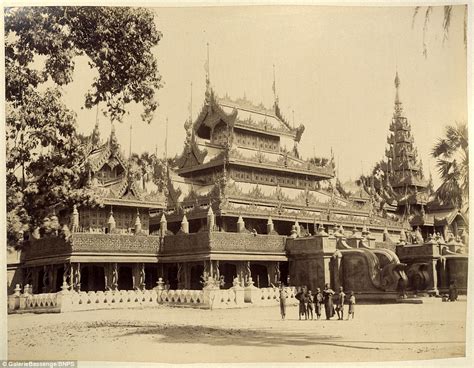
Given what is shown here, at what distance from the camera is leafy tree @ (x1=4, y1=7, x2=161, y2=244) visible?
1309 centimetres

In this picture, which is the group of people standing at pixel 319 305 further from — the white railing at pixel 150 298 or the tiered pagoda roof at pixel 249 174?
the tiered pagoda roof at pixel 249 174

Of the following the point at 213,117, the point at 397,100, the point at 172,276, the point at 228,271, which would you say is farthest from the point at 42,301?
the point at 397,100

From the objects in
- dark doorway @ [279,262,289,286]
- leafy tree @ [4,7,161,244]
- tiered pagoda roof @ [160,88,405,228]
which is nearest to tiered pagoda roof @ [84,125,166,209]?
tiered pagoda roof @ [160,88,405,228]

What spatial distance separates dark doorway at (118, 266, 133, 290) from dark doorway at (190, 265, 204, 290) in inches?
66.0

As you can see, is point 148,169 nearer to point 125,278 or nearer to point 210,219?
point 210,219

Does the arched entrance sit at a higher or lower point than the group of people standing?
higher

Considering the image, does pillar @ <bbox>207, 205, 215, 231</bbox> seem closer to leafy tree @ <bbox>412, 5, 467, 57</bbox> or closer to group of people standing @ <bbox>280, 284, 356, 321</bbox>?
group of people standing @ <bbox>280, 284, 356, 321</bbox>

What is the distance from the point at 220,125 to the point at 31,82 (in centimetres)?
871

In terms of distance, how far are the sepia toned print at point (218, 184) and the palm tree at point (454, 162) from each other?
0.15ft

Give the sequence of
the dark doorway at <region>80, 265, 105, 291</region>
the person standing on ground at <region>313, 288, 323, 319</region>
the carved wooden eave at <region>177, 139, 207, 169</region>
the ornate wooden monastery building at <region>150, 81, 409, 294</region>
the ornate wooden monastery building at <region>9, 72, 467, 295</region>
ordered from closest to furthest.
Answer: the person standing on ground at <region>313, 288, 323, 319</region> → the ornate wooden monastery building at <region>9, 72, 467, 295</region> → the dark doorway at <region>80, 265, 105, 291</region> → the ornate wooden monastery building at <region>150, 81, 409, 294</region> → the carved wooden eave at <region>177, 139, 207, 169</region>

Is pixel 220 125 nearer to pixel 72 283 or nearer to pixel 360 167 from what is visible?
pixel 360 167

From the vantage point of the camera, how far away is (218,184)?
67.1 ft

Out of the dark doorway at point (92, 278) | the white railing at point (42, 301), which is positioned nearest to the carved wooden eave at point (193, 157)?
the dark doorway at point (92, 278)

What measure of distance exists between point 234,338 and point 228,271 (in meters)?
6.27
